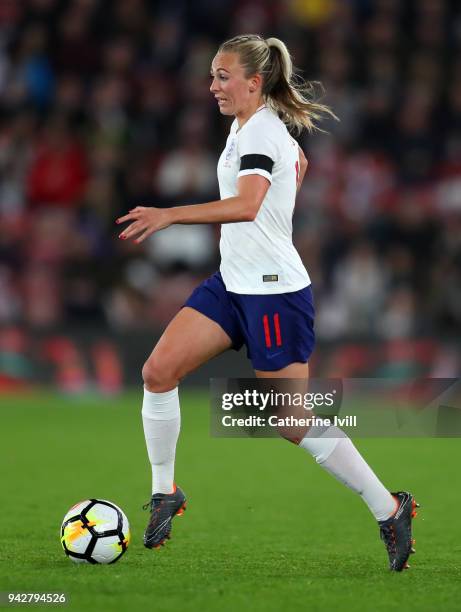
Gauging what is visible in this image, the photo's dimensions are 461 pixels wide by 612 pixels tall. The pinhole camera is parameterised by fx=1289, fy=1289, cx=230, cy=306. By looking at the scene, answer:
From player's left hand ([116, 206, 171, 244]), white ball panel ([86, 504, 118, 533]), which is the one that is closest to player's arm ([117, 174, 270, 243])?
player's left hand ([116, 206, 171, 244])

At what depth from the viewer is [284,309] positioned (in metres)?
5.48

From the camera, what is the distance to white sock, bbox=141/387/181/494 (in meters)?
5.70

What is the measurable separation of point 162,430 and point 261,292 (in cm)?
79

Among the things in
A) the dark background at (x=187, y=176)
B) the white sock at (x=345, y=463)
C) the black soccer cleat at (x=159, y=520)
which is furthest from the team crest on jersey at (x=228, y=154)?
the dark background at (x=187, y=176)

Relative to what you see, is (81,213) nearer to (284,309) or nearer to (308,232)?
(308,232)

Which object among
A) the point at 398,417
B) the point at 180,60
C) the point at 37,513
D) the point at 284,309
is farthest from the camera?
the point at 180,60

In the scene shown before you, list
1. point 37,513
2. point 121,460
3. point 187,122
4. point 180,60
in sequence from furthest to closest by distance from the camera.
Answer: point 180,60 → point 187,122 → point 121,460 → point 37,513

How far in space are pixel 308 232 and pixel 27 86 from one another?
3.95m

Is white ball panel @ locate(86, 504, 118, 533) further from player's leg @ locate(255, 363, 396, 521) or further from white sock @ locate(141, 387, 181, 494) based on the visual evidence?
player's leg @ locate(255, 363, 396, 521)

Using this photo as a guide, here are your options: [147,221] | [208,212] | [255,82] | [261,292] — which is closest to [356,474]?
[261,292]

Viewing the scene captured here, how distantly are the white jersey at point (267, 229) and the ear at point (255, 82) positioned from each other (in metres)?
0.09

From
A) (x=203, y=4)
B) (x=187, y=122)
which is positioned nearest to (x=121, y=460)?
(x=187, y=122)

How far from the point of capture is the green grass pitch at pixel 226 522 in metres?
4.78

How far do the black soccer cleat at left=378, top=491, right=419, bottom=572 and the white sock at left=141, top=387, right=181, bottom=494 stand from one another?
39.7 inches
